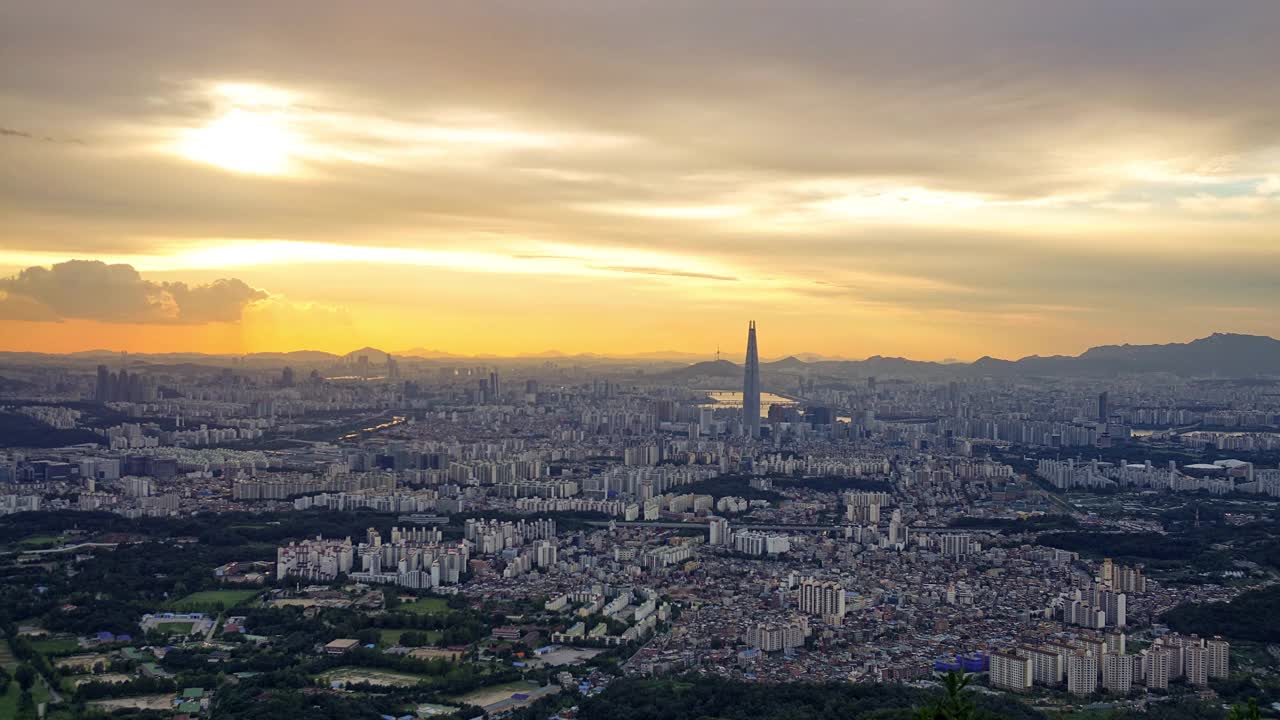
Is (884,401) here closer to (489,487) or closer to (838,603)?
(489,487)

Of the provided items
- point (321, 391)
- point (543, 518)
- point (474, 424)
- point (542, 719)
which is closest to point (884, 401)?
point (474, 424)

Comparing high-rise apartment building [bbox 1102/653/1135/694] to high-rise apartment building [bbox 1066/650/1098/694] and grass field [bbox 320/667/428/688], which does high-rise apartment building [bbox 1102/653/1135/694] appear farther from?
grass field [bbox 320/667/428/688]

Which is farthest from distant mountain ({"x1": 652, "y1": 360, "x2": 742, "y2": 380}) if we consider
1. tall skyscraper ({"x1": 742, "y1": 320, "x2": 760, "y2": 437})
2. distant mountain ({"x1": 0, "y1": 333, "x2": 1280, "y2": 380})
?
tall skyscraper ({"x1": 742, "y1": 320, "x2": 760, "y2": 437})

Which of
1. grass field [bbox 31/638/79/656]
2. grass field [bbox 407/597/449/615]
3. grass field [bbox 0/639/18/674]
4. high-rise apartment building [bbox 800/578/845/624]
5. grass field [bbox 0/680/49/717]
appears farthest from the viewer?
grass field [bbox 407/597/449/615]

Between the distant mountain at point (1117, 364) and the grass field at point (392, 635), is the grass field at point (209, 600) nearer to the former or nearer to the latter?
the grass field at point (392, 635)

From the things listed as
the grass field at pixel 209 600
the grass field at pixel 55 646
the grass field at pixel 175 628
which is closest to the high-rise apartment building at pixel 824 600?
the grass field at pixel 209 600

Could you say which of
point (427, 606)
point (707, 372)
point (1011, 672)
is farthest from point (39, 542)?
point (707, 372)

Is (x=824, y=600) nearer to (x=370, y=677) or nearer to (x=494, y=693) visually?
(x=494, y=693)
